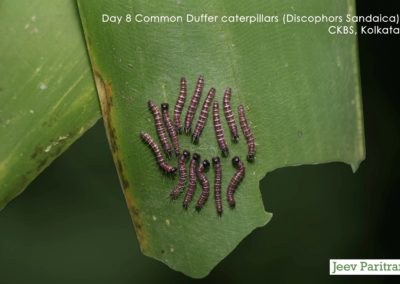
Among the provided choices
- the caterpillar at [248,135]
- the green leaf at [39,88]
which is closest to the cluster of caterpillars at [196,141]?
the caterpillar at [248,135]

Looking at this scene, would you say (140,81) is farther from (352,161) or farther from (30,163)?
(352,161)

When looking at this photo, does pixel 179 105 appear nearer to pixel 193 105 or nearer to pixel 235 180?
pixel 193 105

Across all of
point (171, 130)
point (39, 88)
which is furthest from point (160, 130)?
point (39, 88)

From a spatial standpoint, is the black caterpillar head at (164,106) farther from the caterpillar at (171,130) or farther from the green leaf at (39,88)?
the green leaf at (39,88)

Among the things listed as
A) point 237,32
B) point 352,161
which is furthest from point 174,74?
point 352,161

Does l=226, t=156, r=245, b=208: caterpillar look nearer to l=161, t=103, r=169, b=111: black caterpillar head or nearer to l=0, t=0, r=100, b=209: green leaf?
l=161, t=103, r=169, b=111: black caterpillar head
